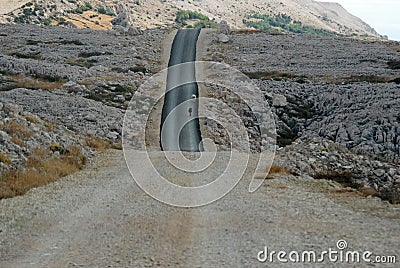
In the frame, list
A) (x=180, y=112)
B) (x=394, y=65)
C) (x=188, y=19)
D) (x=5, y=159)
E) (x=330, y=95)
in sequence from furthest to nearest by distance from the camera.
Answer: (x=188, y=19)
(x=394, y=65)
(x=330, y=95)
(x=180, y=112)
(x=5, y=159)

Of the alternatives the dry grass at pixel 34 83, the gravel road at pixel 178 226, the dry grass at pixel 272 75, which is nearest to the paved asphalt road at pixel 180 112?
the dry grass at pixel 272 75

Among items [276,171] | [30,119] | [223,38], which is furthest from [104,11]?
[276,171]

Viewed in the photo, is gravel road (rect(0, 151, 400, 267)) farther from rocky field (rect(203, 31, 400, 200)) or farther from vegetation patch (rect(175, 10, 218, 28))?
vegetation patch (rect(175, 10, 218, 28))

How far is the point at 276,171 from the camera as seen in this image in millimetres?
18703

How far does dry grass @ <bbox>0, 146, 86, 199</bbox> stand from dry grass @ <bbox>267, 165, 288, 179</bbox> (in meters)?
7.84

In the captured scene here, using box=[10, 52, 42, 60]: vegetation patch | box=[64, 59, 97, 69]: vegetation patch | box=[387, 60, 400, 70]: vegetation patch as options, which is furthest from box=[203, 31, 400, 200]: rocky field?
box=[10, 52, 42, 60]: vegetation patch

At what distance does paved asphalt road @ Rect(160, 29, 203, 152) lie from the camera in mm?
27688

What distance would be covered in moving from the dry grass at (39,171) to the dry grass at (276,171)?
25.7 ft

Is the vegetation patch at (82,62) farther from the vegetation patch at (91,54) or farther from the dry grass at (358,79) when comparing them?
the dry grass at (358,79)

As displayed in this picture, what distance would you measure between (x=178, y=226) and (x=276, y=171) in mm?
8166

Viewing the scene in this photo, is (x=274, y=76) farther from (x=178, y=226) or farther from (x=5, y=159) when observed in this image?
(x=178, y=226)

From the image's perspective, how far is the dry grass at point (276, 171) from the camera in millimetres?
18153

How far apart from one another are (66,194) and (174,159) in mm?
7139

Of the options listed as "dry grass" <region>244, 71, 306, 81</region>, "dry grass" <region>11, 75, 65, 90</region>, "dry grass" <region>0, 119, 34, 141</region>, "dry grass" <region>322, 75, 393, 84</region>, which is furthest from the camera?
"dry grass" <region>244, 71, 306, 81</region>
